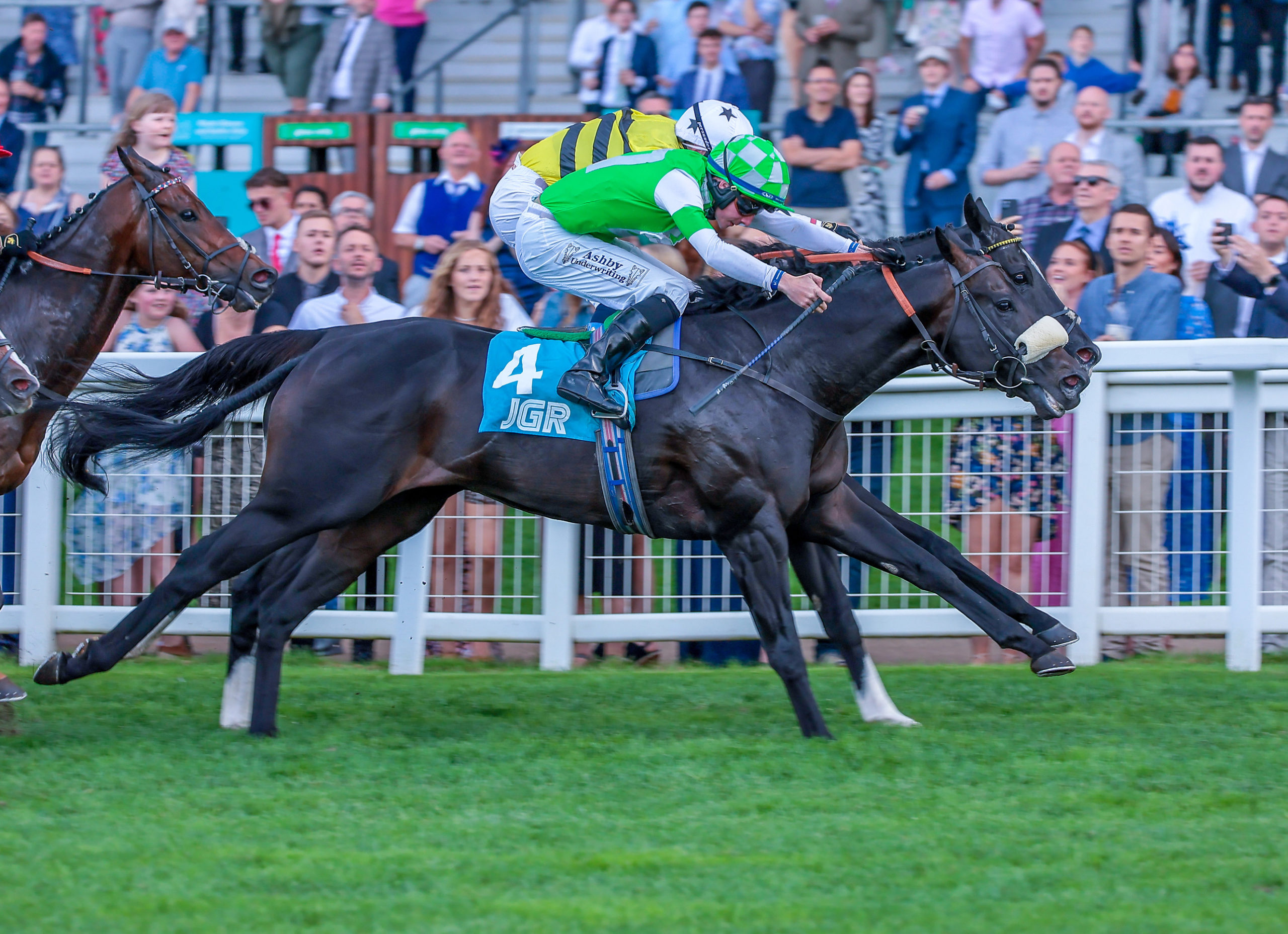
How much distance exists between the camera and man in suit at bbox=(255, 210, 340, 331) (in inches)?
299

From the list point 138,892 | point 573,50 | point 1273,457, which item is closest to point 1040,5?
point 573,50

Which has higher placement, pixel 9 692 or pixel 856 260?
pixel 856 260

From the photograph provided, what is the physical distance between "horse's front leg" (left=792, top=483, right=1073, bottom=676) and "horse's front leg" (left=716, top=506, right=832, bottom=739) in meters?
0.30

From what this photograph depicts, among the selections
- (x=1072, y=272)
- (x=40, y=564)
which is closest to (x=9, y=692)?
(x=40, y=564)

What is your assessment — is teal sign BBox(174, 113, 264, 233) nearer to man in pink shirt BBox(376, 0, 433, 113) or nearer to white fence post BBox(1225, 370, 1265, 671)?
man in pink shirt BBox(376, 0, 433, 113)

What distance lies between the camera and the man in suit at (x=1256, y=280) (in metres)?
7.16

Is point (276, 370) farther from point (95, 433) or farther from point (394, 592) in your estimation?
point (394, 592)

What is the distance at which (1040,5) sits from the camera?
10352 millimetres

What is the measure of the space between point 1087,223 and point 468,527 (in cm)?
366

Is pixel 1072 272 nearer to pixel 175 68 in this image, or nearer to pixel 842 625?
pixel 842 625

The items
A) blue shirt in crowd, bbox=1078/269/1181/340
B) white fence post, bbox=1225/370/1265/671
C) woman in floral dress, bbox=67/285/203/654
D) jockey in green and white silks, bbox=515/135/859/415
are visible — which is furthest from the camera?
blue shirt in crowd, bbox=1078/269/1181/340

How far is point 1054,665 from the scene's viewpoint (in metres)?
5.09

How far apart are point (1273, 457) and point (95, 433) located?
444cm

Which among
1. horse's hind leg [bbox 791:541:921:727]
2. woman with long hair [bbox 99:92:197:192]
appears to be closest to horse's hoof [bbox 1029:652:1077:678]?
horse's hind leg [bbox 791:541:921:727]
